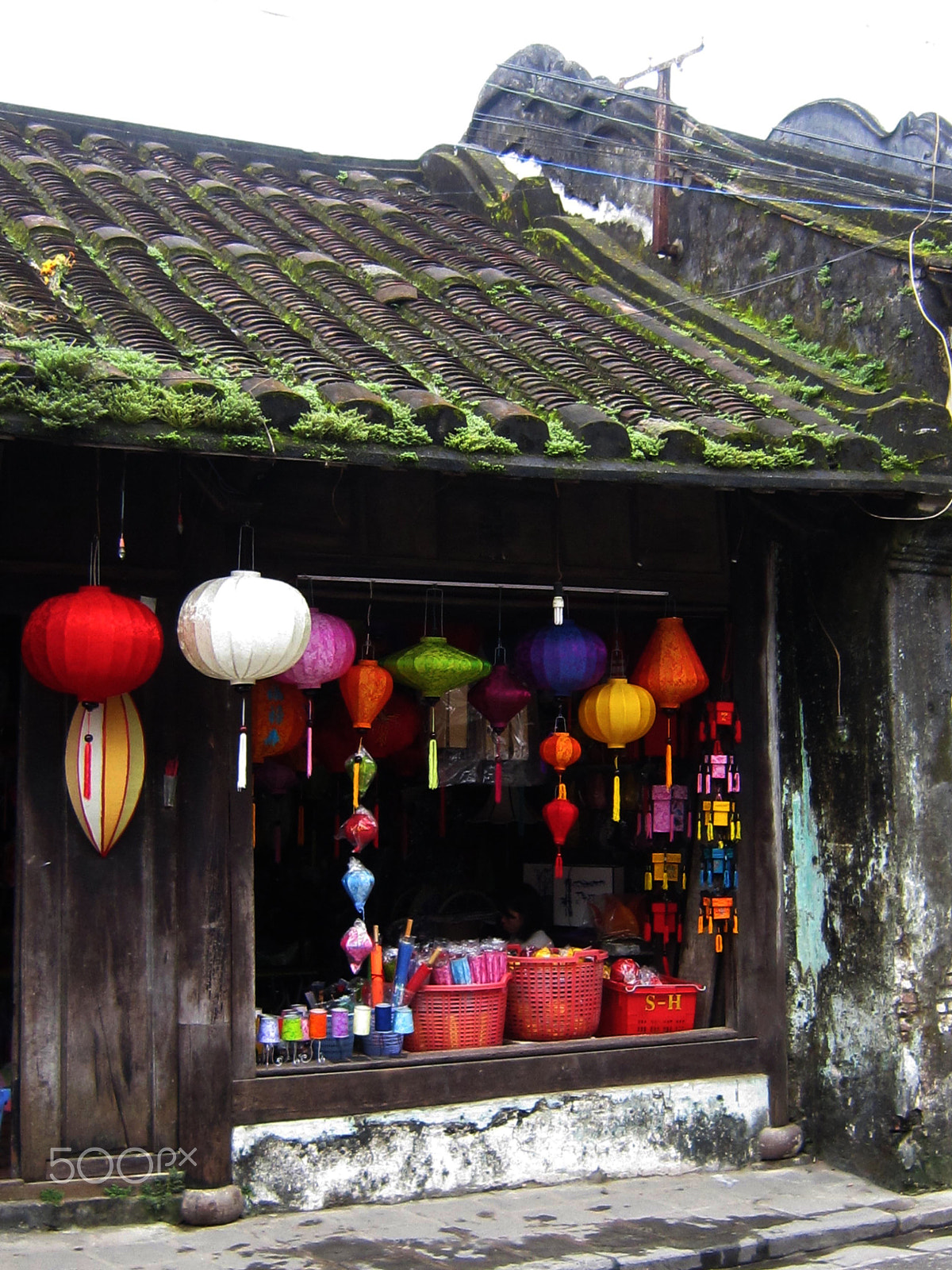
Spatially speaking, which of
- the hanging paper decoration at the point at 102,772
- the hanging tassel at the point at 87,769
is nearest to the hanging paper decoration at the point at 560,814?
the hanging paper decoration at the point at 102,772

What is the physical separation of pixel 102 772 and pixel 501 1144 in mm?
2908

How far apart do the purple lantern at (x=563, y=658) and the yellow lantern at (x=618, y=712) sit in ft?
0.36

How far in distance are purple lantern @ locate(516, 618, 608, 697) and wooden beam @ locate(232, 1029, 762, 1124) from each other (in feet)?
6.64

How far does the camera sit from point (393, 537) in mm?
7617

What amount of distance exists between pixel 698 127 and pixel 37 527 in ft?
20.7

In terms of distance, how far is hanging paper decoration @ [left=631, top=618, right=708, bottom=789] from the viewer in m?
7.93

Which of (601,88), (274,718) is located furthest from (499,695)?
(601,88)

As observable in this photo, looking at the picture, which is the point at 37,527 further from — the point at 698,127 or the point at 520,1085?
the point at 698,127

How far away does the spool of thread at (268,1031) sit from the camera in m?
7.09

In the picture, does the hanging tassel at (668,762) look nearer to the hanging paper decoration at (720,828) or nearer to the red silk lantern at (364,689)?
the hanging paper decoration at (720,828)

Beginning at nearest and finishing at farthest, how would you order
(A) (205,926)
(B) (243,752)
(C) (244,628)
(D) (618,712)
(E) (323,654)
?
(C) (244,628) < (B) (243,752) < (A) (205,926) < (E) (323,654) < (D) (618,712)

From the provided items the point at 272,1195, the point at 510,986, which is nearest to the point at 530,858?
the point at 510,986

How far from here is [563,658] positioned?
7.71 metres

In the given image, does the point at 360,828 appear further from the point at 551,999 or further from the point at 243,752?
the point at 551,999
